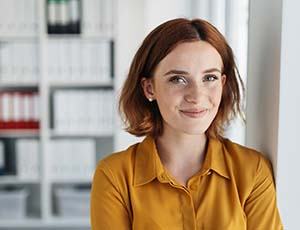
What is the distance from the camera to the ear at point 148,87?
1253 mm

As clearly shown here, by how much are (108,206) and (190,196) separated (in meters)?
0.19

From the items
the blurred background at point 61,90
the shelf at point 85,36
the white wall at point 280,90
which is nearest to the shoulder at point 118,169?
the white wall at point 280,90

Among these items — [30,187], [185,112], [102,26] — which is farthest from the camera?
[30,187]

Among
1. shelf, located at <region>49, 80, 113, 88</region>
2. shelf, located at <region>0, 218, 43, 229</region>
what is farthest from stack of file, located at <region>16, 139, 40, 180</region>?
shelf, located at <region>49, 80, 113, 88</region>

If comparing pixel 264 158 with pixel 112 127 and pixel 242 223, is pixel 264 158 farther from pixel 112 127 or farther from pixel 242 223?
pixel 112 127

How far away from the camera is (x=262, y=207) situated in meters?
1.20

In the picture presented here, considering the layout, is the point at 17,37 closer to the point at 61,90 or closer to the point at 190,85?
the point at 61,90

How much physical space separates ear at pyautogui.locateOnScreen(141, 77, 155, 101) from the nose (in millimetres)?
118

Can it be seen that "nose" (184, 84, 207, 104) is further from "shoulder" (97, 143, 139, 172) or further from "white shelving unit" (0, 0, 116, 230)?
"white shelving unit" (0, 0, 116, 230)

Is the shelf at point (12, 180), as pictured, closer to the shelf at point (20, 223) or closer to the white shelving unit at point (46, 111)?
the white shelving unit at point (46, 111)

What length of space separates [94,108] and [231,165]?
2.55 metres

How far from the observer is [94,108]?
371cm

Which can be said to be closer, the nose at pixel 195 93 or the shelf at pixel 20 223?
the nose at pixel 195 93

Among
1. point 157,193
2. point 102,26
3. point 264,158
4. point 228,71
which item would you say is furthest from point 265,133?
point 102,26
